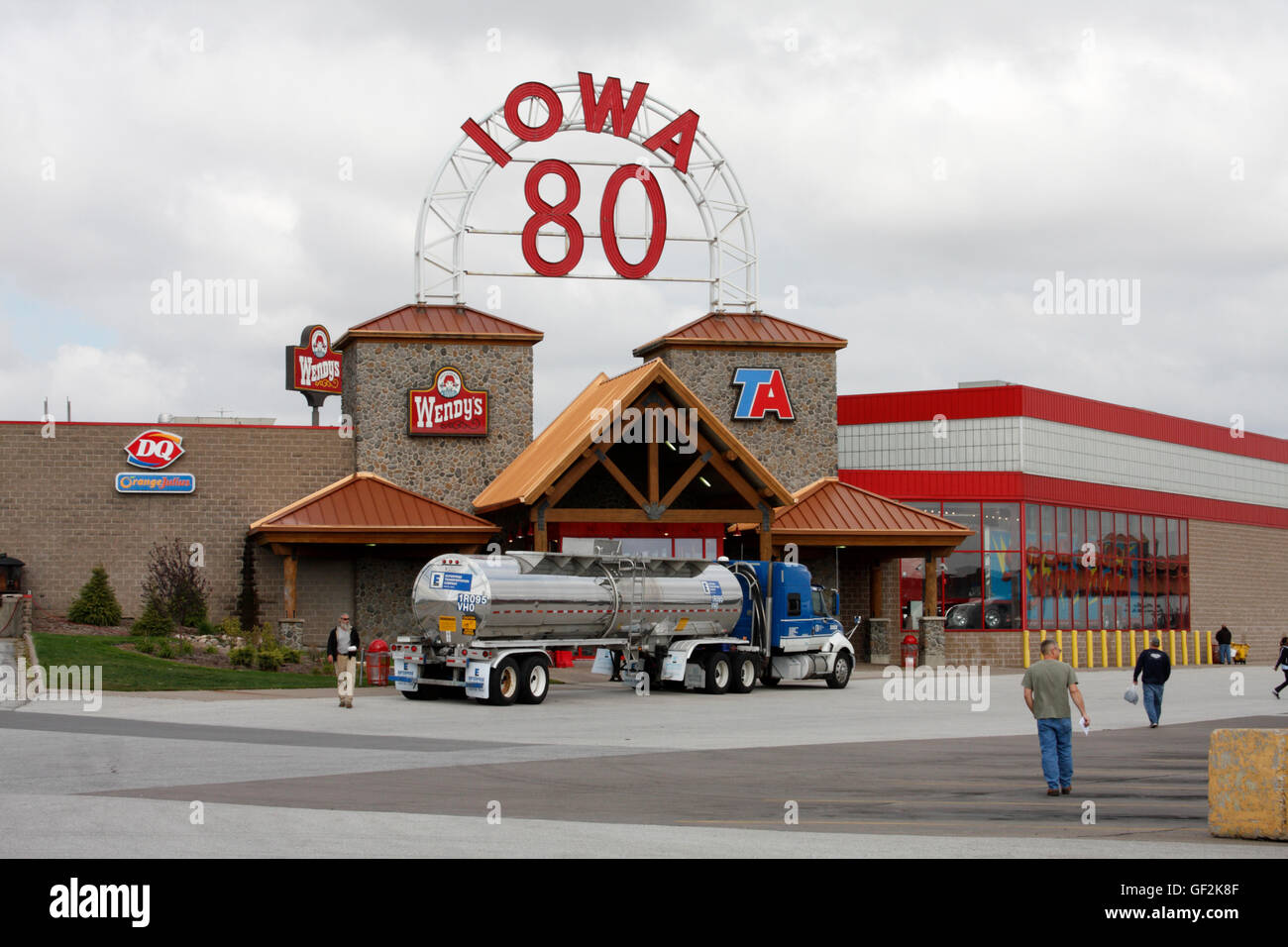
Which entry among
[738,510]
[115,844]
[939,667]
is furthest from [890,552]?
[115,844]

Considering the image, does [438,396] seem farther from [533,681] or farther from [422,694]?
[533,681]

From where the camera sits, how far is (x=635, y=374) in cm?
3991

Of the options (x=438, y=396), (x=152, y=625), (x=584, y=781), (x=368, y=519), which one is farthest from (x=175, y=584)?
(x=584, y=781)

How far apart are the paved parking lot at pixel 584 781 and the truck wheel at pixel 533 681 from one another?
74 centimetres

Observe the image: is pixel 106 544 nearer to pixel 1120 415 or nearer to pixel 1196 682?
pixel 1196 682

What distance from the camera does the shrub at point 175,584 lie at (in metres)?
39.7

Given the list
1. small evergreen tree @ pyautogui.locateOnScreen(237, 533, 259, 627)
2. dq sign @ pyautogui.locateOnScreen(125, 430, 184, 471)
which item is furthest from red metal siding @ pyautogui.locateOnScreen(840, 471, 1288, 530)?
dq sign @ pyautogui.locateOnScreen(125, 430, 184, 471)

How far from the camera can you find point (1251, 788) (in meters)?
12.8

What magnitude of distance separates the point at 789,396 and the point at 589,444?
11505 millimetres

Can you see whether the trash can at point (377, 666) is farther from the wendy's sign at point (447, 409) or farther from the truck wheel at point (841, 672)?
the truck wheel at point (841, 672)

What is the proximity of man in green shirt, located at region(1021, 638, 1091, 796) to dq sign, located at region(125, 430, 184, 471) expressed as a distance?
30.6 m

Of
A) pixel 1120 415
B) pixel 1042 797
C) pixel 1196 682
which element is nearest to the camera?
pixel 1042 797

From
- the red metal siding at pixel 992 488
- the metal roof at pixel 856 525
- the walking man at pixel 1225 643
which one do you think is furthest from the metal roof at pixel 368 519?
the walking man at pixel 1225 643

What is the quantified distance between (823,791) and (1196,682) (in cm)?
3160
